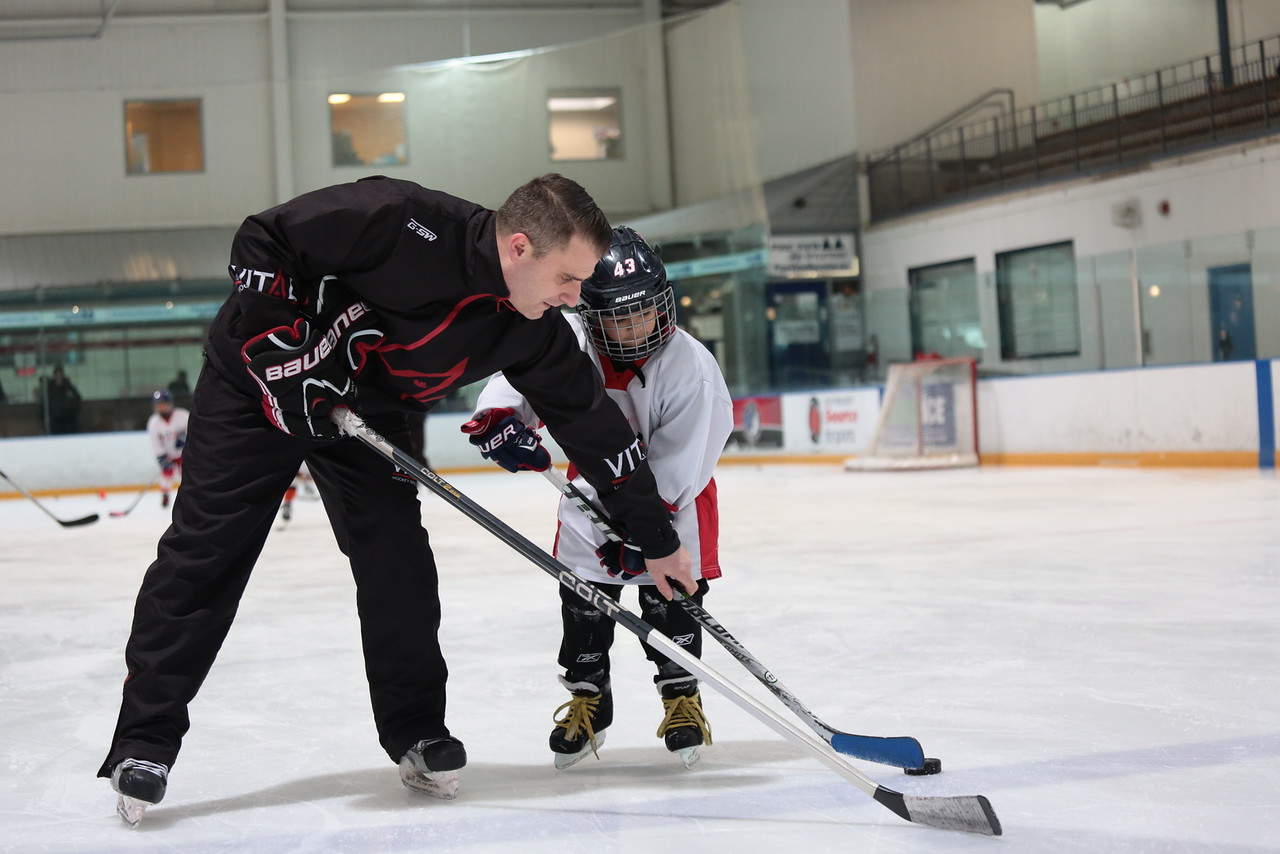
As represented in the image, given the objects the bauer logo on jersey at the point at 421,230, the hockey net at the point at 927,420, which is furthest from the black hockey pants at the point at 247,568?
the hockey net at the point at 927,420

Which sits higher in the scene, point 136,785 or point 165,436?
point 165,436

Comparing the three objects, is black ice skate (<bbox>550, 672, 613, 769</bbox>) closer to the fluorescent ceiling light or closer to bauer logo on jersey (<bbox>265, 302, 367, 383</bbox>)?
bauer logo on jersey (<bbox>265, 302, 367, 383</bbox>)

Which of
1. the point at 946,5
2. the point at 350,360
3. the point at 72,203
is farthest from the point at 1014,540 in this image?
the point at 72,203

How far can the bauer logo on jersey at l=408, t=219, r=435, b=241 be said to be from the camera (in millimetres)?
1745

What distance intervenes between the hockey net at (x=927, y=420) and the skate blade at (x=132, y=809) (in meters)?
9.04

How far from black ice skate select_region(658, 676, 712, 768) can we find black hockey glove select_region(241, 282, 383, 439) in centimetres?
69

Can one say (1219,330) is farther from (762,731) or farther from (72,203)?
(72,203)

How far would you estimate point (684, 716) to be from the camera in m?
2.00

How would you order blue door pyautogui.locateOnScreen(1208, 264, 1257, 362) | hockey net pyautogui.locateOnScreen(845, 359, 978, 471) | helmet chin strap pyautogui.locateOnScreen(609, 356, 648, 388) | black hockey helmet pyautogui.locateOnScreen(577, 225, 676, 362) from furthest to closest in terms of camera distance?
hockey net pyautogui.locateOnScreen(845, 359, 978, 471) < blue door pyautogui.locateOnScreen(1208, 264, 1257, 362) < helmet chin strap pyautogui.locateOnScreen(609, 356, 648, 388) < black hockey helmet pyautogui.locateOnScreen(577, 225, 676, 362)

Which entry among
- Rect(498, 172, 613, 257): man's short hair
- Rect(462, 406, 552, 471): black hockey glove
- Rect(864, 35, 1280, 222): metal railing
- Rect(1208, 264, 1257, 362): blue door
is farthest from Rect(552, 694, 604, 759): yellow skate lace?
Rect(864, 35, 1280, 222): metal railing

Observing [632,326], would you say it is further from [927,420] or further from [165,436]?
[927,420]

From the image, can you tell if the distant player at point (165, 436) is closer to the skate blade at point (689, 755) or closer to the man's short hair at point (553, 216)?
the skate blade at point (689, 755)

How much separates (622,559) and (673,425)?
9.3 inches

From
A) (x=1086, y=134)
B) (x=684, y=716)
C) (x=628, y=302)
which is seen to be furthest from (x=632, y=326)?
(x=1086, y=134)
